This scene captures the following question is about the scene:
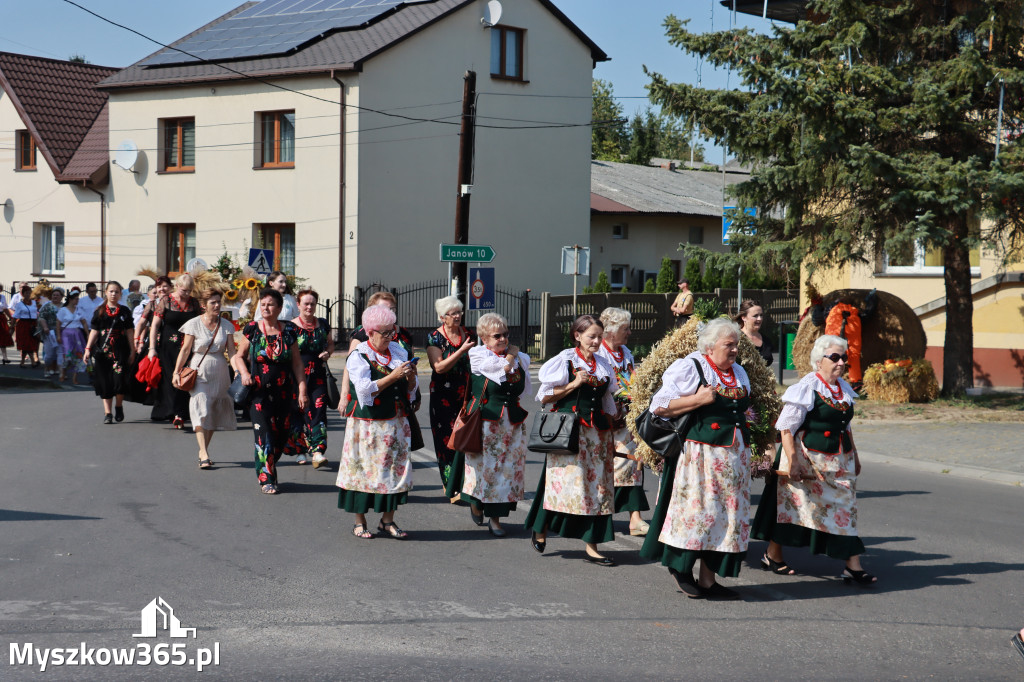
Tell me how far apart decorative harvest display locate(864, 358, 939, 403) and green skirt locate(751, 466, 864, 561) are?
10.0 meters

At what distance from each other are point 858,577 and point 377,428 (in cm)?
333

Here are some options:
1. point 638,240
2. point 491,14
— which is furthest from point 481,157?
point 638,240

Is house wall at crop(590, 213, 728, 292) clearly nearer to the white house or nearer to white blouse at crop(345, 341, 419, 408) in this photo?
the white house

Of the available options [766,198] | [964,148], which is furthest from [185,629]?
[964,148]

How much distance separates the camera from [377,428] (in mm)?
7641

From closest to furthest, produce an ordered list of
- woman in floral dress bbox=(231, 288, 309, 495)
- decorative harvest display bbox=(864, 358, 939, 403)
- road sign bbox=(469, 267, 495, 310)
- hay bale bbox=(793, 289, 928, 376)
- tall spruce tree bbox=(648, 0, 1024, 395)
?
woman in floral dress bbox=(231, 288, 309, 495) → tall spruce tree bbox=(648, 0, 1024, 395) → decorative harvest display bbox=(864, 358, 939, 403) → hay bale bbox=(793, 289, 928, 376) → road sign bbox=(469, 267, 495, 310)

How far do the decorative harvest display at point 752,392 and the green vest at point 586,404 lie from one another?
0.64 feet

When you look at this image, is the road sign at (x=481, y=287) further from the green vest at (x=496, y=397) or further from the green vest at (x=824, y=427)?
the green vest at (x=824, y=427)

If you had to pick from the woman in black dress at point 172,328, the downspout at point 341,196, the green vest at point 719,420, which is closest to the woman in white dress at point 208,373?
the woman in black dress at point 172,328

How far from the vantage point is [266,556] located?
23.6ft

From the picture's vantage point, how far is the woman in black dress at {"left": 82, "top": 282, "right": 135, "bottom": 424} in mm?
14000

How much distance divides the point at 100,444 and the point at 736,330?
8453 mm

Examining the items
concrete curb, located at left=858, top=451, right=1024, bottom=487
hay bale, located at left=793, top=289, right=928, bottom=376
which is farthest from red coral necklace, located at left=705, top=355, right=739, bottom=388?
hay bale, located at left=793, top=289, right=928, bottom=376

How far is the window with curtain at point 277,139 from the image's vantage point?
99.9ft
